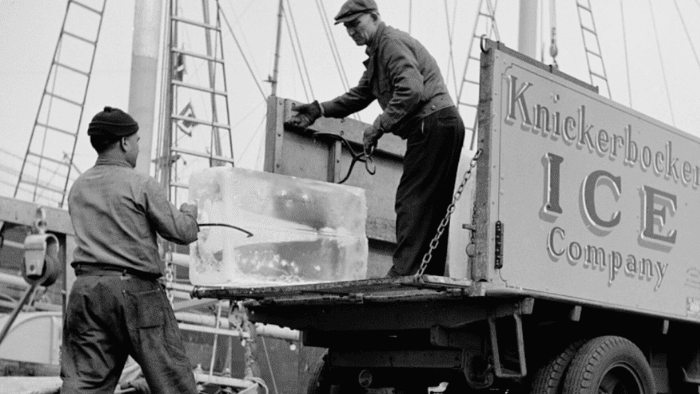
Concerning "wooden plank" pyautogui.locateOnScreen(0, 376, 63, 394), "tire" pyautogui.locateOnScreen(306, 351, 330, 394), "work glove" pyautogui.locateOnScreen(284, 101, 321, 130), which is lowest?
"wooden plank" pyautogui.locateOnScreen(0, 376, 63, 394)

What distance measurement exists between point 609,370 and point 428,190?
1496mm

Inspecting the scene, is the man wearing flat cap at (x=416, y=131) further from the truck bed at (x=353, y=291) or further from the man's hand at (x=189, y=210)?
the man's hand at (x=189, y=210)

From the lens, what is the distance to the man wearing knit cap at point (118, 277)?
521cm

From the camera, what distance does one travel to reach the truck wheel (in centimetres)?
617

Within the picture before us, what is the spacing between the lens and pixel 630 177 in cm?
696

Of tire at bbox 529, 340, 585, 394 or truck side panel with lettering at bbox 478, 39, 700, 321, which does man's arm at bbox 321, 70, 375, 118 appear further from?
tire at bbox 529, 340, 585, 394

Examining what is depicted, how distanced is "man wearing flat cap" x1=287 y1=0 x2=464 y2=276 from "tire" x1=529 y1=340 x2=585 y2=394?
32.5 inches

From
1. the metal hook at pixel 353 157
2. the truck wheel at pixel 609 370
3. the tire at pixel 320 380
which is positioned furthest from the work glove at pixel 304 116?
the truck wheel at pixel 609 370

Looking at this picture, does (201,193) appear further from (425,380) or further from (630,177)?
(630,177)

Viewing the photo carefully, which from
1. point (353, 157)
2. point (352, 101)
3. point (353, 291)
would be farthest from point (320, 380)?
point (352, 101)

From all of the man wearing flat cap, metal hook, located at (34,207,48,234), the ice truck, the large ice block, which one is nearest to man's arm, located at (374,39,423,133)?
the man wearing flat cap

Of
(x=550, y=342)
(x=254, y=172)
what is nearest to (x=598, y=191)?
(x=550, y=342)

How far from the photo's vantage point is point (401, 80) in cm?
651

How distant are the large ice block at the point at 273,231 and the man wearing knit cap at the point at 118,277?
1282mm
